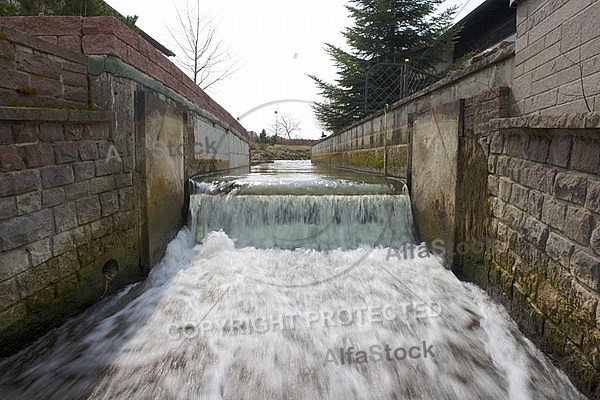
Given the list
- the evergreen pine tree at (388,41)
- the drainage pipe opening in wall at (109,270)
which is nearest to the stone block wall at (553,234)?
the drainage pipe opening in wall at (109,270)

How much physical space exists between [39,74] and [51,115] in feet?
1.11

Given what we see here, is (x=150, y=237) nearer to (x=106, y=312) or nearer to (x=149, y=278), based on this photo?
(x=149, y=278)

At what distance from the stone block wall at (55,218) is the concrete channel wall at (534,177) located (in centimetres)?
382

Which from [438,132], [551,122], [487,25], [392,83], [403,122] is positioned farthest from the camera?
[392,83]

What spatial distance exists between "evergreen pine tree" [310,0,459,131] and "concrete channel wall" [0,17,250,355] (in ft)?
33.0

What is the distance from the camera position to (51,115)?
2.80 metres

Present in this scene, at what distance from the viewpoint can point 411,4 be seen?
1283 cm

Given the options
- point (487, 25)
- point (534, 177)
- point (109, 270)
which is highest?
point (487, 25)

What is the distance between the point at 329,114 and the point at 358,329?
1377 centimetres

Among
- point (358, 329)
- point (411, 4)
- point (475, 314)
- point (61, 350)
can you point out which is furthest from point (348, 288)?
point (411, 4)

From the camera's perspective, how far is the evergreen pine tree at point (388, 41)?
12758mm

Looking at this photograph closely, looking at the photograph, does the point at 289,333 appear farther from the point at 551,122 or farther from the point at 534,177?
the point at 551,122

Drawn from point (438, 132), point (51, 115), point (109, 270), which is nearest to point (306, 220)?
point (438, 132)

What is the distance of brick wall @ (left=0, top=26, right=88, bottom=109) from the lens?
248 cm
